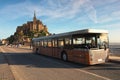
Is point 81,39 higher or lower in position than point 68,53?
higher

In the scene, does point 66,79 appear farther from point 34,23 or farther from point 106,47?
point 34,23

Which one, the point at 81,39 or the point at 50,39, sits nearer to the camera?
the point at 81,39

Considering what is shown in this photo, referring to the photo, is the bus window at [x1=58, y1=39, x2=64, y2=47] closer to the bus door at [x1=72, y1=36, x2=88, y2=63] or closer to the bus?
the bus

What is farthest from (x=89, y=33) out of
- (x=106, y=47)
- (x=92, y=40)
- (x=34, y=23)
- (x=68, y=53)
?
(x=34, y=23)

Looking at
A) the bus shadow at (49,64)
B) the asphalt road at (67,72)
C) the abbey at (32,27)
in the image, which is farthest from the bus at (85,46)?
the abbey at (32,27)

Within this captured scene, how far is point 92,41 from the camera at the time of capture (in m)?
16.0

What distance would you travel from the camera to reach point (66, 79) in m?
10.2

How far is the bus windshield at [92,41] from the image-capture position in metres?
15.5

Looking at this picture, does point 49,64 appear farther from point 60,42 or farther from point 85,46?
point 60,42

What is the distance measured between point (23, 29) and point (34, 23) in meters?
13.1

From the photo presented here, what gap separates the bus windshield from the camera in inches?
610

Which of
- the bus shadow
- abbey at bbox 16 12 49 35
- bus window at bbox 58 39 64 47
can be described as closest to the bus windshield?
the bus shadow

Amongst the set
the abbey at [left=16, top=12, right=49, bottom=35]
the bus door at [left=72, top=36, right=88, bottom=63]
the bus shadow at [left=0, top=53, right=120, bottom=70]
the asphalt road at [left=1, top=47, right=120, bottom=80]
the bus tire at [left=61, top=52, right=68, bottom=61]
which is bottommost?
the asphalt road at [left=1, top=47, right=120, bottom=80]

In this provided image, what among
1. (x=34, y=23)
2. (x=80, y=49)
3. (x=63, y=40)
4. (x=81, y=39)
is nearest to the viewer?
(x=80, y=49)
